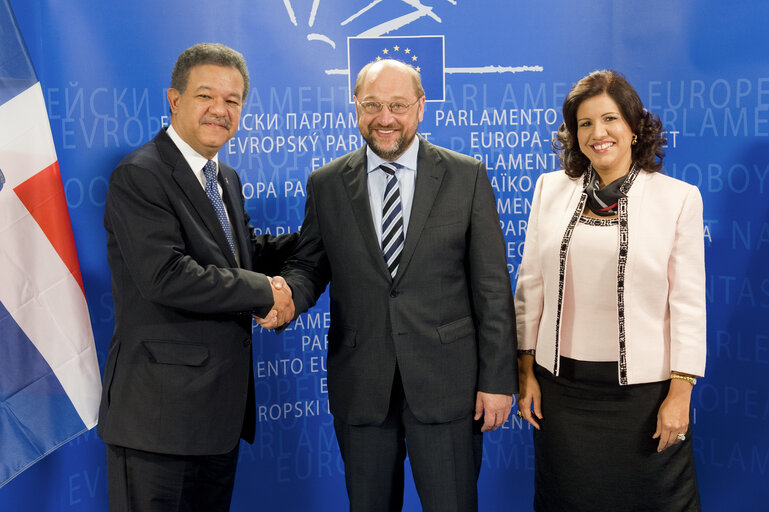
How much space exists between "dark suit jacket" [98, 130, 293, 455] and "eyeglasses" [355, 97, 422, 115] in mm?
665

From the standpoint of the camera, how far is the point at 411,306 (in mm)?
2266

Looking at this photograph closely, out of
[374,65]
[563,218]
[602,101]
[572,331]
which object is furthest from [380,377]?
[602,101]

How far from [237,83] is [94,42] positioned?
914mm

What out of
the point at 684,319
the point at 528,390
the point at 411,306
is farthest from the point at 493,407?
the point at 684,319

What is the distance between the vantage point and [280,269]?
110 inches

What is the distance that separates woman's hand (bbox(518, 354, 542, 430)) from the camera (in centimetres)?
249

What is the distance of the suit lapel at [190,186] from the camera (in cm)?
220

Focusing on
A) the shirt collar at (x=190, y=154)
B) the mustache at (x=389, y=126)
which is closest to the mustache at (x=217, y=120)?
the shirt collar at (x=190, y=154)

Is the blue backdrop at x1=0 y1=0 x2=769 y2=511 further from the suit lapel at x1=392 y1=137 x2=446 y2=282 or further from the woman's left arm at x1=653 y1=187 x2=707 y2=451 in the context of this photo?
the woman's left arm at x1=653 y1=187 x2=707 y2=451

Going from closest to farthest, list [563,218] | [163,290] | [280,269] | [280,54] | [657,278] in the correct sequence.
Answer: [163,290], [657,278], [563,218], [280,269], [280,54]

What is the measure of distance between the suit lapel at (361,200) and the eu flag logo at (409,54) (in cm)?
75

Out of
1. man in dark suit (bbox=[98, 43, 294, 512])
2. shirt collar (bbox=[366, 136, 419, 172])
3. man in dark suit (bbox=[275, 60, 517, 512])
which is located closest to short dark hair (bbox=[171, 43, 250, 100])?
man in dark suit (bbox=[98, 43, 294, 512])

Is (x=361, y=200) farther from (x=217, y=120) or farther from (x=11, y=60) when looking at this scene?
(x=11, y=60)

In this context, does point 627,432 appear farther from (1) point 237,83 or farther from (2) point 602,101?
(1) point 237,83
